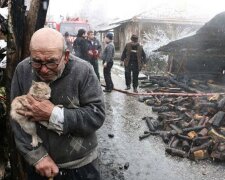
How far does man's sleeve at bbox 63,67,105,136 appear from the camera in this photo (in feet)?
7.65

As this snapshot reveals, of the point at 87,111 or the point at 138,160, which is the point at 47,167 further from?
the point at 138,160

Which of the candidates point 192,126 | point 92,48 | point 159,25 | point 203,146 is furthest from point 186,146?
point 159,25

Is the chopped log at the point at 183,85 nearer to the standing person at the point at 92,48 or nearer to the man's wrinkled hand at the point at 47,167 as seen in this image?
the standing person at the point at 92,48

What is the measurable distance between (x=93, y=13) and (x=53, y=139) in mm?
67433

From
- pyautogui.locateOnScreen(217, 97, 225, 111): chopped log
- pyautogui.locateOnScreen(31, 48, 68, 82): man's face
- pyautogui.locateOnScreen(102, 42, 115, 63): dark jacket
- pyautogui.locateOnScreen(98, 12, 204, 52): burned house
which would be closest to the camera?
pyautogui.locateOnScreen(31, 48, 68, 82): man's face

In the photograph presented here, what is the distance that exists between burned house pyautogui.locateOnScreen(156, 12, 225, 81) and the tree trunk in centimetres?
882

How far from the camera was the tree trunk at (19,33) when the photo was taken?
10.9ft

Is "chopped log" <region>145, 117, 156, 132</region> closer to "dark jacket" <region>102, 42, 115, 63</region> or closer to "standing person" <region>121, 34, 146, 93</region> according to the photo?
"standing person" <region>121, 34, 146, 93</region>

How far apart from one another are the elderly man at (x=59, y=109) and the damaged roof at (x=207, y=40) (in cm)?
899

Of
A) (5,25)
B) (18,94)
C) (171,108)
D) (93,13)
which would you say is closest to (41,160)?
(18,94)

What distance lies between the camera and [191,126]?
7.69 m

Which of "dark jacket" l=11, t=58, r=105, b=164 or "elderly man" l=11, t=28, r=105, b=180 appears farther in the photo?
"dark jacket" l=11, t=58, r=105, b=164

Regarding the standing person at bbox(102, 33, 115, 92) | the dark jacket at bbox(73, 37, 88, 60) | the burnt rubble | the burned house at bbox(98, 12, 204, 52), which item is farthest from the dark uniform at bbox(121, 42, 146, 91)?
the burned house at bbox(98, 12, 204, 52)

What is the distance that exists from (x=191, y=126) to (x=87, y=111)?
576 cm
